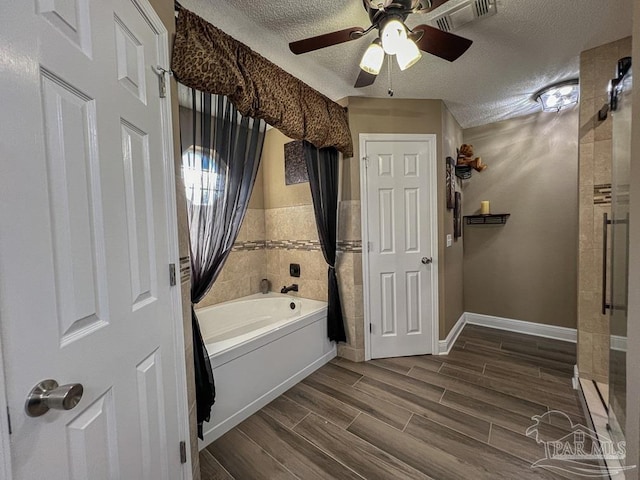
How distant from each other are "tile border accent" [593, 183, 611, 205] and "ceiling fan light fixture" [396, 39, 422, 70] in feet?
5.49

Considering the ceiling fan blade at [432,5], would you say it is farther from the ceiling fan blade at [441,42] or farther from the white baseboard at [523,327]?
the white baseboard at [523,327]

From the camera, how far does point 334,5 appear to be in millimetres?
1453

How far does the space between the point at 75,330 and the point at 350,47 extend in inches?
80.8

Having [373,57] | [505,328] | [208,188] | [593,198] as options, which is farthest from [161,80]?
[505,328]

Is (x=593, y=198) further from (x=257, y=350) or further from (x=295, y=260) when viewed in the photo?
(x=257, y=350)

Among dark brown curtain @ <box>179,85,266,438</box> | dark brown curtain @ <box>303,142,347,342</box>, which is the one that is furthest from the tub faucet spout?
dark brown curtain @ <box>179,85,266,438</box>

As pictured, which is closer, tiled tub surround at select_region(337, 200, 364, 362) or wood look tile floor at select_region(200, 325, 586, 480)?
wood look tile floor at select_region(200, 325, 586, 480)

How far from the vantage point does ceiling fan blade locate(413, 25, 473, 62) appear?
1.31m

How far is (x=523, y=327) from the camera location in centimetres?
306

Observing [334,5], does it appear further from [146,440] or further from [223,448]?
[223,448]

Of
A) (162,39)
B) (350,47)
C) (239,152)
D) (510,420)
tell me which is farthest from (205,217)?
(510,420)

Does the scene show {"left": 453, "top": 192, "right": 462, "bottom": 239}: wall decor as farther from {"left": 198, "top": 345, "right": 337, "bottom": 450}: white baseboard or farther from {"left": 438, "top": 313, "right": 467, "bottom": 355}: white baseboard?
{"left": 198, "top": 345, "right": 337, "bottom": 450}: white baseboard

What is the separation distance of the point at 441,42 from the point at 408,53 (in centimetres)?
23

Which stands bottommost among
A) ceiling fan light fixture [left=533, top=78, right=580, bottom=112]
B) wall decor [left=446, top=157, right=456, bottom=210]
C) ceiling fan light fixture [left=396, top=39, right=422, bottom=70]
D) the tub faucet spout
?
the tub faucet spout
